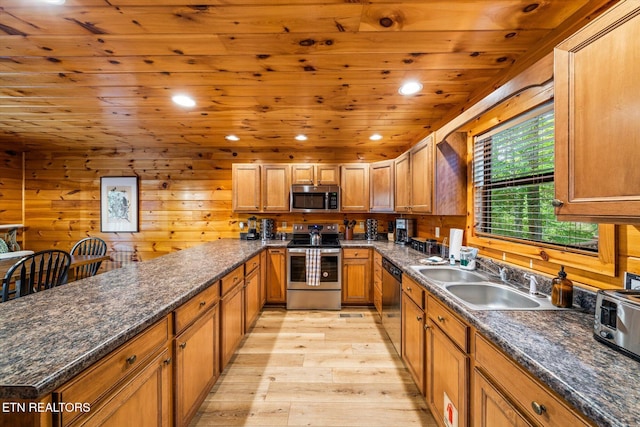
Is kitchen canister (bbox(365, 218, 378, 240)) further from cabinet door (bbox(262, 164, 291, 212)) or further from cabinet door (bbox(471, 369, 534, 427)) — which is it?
cabinet door (bbox(471, 369, 534, 427))

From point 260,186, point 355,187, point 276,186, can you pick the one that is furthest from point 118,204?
point 355,187

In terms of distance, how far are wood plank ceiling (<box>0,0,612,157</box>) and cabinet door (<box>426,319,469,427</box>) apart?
68.8 inches

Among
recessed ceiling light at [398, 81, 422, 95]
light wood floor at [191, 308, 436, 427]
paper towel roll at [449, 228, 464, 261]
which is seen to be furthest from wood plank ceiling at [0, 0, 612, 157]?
light wood floor at [191, 308, 436, 427]

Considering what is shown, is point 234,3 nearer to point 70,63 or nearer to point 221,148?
point 70,63

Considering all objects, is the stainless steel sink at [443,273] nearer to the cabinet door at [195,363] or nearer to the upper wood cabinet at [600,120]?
the upper wood cabinet at [600,120]

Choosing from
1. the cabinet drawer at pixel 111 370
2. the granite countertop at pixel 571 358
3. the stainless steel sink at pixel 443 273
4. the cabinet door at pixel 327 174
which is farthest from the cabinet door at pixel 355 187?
the cabinet drawer at pixel 111 370

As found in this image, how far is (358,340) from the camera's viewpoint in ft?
8.79

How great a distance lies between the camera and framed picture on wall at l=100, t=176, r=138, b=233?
13.6ft

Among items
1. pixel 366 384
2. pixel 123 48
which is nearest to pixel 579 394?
pixel 366 384

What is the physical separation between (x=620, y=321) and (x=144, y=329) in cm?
181

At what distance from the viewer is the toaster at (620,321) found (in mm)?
825

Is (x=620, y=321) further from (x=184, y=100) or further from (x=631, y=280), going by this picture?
(x=184, y=100)

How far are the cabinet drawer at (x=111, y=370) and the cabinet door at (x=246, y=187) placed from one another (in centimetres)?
272

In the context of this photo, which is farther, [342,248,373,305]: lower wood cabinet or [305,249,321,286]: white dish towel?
[342,248,373,305]: lower wood cabinet
